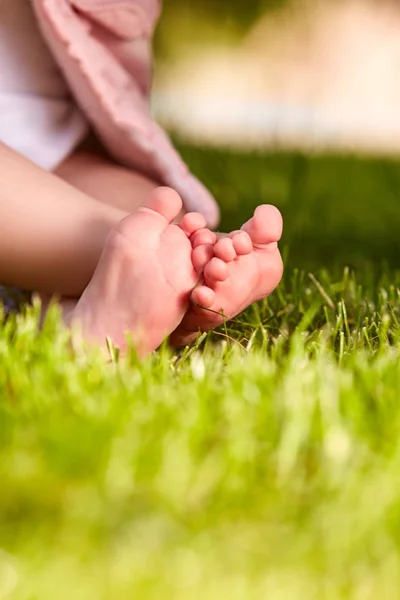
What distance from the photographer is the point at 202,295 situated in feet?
3.45

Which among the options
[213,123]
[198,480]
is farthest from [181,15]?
[198,480]

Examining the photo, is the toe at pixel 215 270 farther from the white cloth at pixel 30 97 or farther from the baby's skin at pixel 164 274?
the white cloth at pixel 30 97

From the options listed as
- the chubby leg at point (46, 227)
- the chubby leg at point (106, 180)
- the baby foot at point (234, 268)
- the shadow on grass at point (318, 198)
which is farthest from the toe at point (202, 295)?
the shadow on grass at point (318, 198)

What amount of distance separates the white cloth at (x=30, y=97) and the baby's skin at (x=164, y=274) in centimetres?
36

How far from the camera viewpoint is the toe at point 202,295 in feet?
3.45

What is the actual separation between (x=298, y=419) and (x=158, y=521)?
0.59 ft

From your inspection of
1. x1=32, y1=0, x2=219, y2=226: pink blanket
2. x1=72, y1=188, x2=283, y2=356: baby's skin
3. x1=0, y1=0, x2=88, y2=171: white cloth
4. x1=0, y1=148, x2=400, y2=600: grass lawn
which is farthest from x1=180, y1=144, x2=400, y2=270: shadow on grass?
x1=0, y1=148, x2=400, y2=600: grass lawn

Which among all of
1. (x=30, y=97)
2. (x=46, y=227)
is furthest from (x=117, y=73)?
(x=46, y=227)

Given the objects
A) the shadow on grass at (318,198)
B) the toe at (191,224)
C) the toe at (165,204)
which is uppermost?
the toe at (165,204)

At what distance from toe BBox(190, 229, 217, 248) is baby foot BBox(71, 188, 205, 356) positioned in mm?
10

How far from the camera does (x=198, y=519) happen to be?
67cm

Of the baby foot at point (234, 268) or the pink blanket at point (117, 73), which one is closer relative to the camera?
the baby foot at point (234, 268)

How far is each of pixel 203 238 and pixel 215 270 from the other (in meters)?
0.05

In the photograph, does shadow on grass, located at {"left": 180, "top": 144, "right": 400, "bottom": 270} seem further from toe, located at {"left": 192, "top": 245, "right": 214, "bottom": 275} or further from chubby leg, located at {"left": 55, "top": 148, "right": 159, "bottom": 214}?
toe, located at {"left": 192, "top": 245, "right": 214, "bottom": 275}
